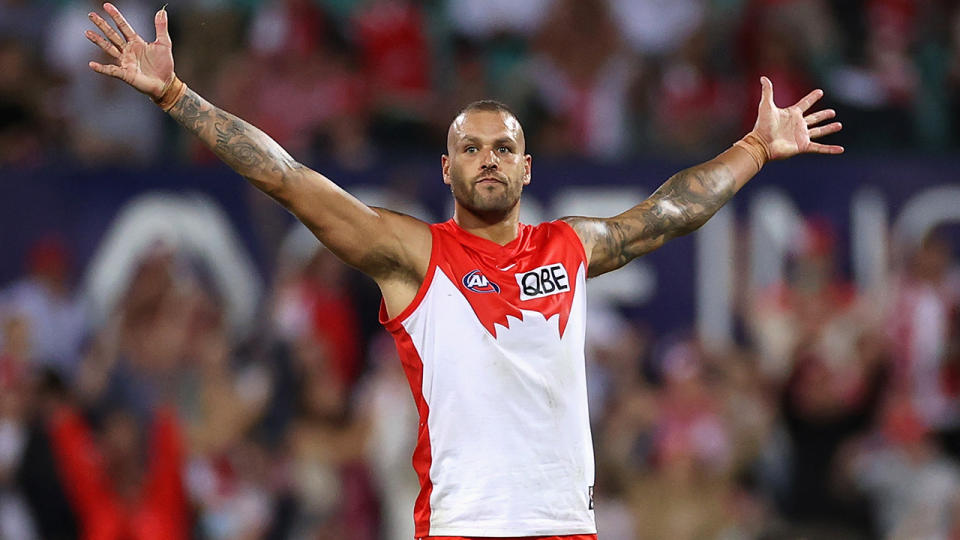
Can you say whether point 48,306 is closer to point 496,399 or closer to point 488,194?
point 488,194

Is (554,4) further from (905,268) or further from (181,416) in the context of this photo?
(181,416)

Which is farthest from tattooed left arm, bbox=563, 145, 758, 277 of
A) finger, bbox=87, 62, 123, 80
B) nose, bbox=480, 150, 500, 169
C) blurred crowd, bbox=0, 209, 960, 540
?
blurred crowd, bbox=0, 209, 960, 540

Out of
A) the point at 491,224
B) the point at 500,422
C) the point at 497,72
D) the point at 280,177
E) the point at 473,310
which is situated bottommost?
the point at 500,422

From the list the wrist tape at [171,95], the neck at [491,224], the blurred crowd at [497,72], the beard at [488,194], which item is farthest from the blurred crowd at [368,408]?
the wrist tape at [171,95]

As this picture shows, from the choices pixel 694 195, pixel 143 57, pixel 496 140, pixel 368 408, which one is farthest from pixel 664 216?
pixel 368 408

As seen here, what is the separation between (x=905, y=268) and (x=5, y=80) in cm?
764

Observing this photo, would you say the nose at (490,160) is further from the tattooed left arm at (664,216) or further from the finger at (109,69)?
the finger at (109,69)

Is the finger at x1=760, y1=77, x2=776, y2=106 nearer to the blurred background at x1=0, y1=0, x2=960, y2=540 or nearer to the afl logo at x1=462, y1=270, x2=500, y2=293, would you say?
the afl logo at x1=462, y1=270, x2=500, y2=293

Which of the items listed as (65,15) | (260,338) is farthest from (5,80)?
(260,338)

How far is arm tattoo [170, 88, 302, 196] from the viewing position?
5.57 metres

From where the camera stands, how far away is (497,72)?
43.8 ft

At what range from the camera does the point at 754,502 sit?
10938mm

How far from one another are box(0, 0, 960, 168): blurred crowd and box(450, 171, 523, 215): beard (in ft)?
20.9

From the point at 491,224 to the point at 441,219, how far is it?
5749 millimetres
